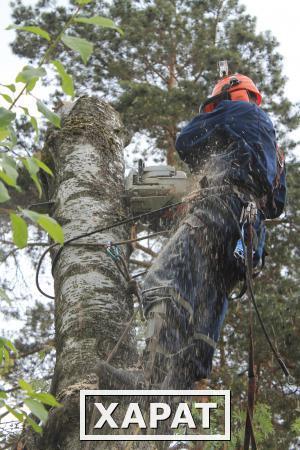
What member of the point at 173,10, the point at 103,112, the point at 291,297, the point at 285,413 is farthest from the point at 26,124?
the point at 103,112

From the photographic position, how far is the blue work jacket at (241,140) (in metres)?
3.70

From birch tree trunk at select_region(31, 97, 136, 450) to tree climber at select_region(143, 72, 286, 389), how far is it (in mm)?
166

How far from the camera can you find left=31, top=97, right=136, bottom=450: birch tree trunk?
8.97 feet

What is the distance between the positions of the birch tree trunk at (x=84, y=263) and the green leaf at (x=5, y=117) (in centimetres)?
127

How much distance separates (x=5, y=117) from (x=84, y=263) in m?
1.59

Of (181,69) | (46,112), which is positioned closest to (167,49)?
(181,69)

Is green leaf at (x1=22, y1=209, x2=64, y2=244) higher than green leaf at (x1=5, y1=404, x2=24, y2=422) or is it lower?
higher

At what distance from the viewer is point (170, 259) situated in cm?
333

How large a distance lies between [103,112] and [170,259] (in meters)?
1.10

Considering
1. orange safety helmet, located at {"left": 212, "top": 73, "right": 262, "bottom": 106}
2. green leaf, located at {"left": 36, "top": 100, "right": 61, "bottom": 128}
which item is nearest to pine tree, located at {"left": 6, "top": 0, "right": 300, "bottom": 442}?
orange safety helmet, located at {"left": 212, "top": 73, "right": 262, "bottom": 106}

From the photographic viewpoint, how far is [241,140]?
3.71m

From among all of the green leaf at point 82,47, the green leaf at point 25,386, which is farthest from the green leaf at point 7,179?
the green leaf at point 25,386

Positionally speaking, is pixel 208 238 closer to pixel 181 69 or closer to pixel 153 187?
pixel 153 187
